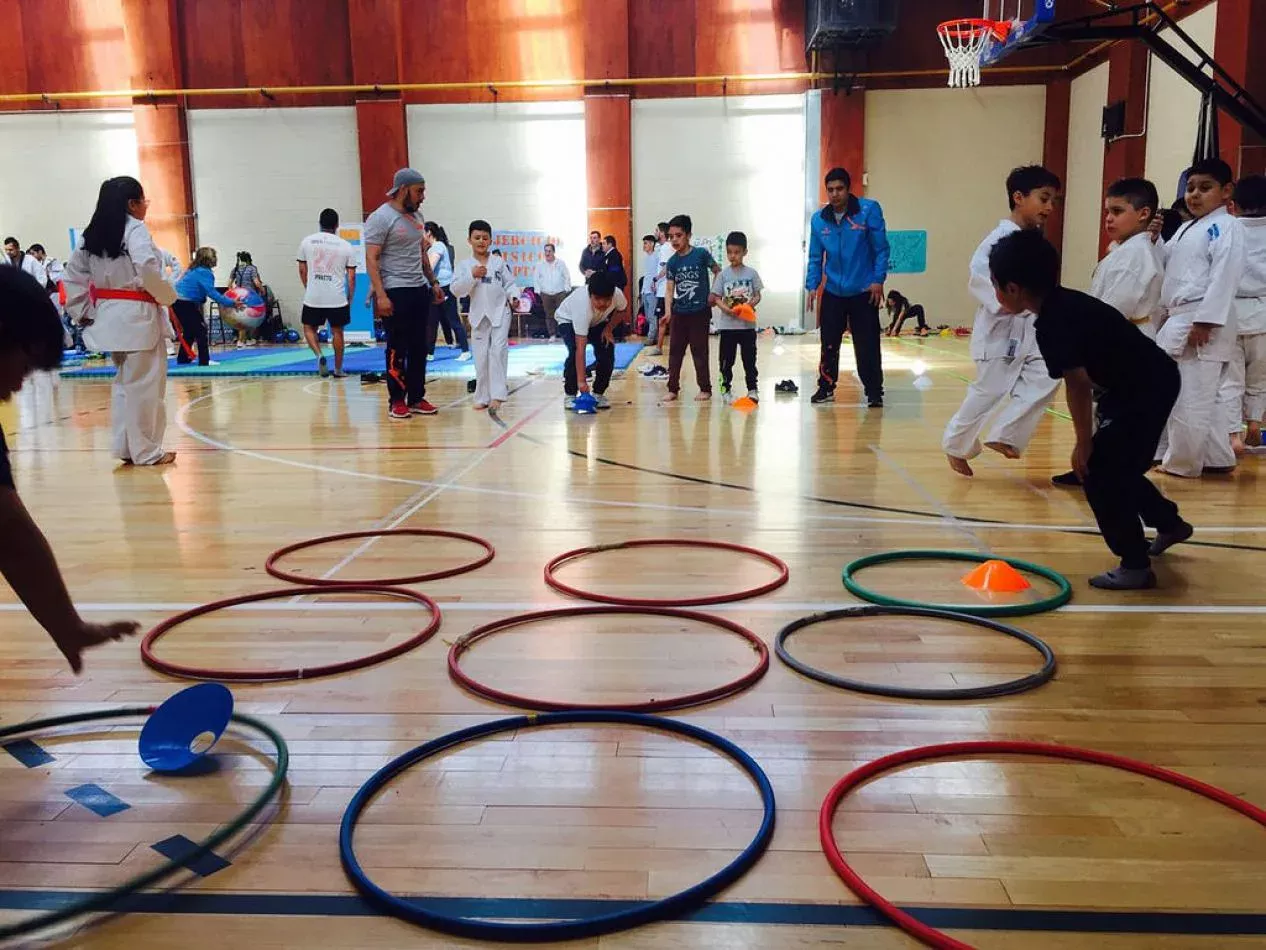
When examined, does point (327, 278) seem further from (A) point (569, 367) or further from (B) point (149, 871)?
(B) point (149, 871)

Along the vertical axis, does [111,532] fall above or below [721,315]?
below

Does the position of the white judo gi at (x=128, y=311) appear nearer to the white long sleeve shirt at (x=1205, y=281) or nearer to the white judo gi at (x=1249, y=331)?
the white long sleeve shirt at (x=1205, y=281)

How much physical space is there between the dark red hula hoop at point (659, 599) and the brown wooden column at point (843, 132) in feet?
46.9

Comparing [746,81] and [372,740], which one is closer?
[372,740]

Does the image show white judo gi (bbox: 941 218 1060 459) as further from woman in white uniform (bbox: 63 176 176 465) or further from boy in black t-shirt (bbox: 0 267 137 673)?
woman in white uniform (bbox: 63 176 176 465)

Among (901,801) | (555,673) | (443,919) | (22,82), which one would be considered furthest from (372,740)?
(22,82)

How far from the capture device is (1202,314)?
18.0 feet

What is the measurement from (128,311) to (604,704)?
186 inches

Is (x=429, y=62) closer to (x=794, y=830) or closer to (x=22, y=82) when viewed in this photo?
(x=22, y=82)

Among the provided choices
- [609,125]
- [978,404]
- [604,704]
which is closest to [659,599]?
[604,704]

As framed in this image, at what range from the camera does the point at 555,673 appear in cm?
303

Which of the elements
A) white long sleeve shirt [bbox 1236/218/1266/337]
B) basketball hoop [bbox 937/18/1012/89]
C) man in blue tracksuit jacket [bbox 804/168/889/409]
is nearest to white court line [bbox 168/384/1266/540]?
white long sleeve shirt [bbox 1236/218/1266/337]

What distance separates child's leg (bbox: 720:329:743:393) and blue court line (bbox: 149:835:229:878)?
7.58 m

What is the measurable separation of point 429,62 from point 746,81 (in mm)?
5546
